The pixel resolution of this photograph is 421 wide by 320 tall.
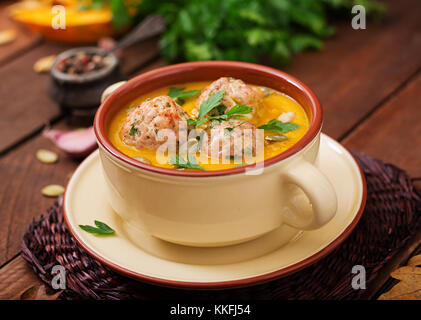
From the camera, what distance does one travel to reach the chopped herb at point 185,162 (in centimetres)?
136

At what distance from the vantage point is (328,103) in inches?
94.3

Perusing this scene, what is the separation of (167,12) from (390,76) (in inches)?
46.1

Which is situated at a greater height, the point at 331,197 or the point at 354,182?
the point at 331,197

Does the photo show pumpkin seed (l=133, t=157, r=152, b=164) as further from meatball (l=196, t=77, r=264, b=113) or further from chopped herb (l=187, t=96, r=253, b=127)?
meatball (l=196, t=77, r=264, b=113)

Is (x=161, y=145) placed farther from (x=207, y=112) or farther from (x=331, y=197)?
(x=331, y=197)

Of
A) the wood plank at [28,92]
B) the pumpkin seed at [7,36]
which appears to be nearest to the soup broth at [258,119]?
the wood plank at [28,92]

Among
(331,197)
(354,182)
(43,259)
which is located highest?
(331,197)

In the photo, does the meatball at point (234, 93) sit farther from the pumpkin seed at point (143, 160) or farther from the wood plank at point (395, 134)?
the wood plank at point (395, 134)

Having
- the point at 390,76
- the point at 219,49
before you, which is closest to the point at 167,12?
the point at 219,49

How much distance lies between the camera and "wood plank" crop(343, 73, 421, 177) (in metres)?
2.02

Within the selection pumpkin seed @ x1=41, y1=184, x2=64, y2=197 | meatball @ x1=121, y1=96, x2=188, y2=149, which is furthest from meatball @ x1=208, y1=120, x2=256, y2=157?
pumpkin seed @ x1=41, y1=184, x2=64, y2=197

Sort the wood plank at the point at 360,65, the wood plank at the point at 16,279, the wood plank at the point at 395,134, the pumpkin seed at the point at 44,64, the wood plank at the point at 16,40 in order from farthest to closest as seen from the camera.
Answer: the wood plank at the point at 16,40 < the pumpkin seed at the point at 44,64 < the wood plank at the point at 360,65 < the wood plank at the point at 395,134 < the wood plank at the point at 16,279

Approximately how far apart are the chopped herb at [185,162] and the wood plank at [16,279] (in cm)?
52

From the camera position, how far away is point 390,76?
2566 mm
